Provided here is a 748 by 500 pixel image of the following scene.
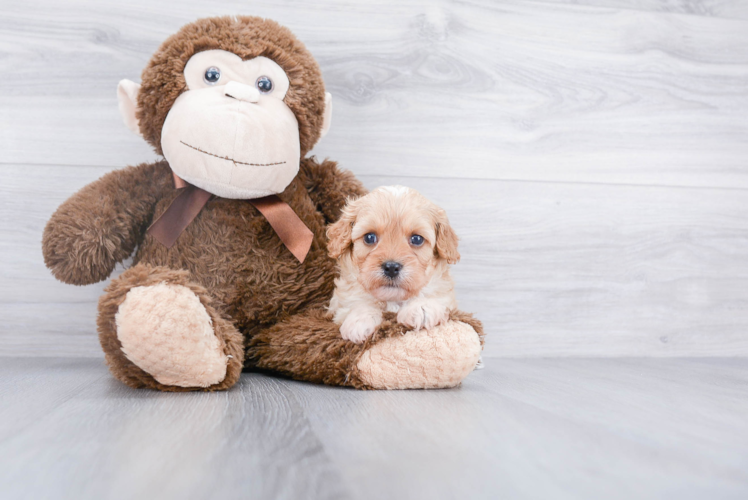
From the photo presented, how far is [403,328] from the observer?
934 millimetres

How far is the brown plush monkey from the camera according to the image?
877mm

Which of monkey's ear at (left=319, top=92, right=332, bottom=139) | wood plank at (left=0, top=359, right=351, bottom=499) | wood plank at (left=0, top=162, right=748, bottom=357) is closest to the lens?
wood plank at (left=0, top=359, right=351, bottom=499)

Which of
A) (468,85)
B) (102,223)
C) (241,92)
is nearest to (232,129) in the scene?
(241,92)

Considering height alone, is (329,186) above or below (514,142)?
below

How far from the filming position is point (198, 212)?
107 cm

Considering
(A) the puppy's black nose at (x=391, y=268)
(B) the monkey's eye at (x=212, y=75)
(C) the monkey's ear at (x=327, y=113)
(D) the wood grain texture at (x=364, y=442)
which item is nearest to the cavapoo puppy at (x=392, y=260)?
(A) the puppy's black nose at (x=391, y=268)

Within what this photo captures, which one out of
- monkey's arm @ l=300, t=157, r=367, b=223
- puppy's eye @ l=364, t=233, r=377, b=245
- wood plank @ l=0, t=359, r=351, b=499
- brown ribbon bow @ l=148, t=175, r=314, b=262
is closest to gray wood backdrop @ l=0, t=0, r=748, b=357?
monkey's arm @ l=300, t=157, r=367, b=223

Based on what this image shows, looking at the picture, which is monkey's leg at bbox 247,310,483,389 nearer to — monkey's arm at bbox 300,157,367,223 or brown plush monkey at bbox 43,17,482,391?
brown plush monkey at bbox 43,17,482,391

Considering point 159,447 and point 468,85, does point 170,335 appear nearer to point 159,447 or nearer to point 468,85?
point 159,447

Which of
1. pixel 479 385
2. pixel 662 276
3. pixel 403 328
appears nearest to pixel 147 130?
pixel 403 328

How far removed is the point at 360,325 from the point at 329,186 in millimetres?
367

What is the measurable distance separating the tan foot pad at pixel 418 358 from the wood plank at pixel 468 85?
0.60 m

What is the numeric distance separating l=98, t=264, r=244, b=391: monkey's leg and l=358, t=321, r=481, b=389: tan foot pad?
→ 0.24m

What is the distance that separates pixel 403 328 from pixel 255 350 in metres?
Answer: 0.34
